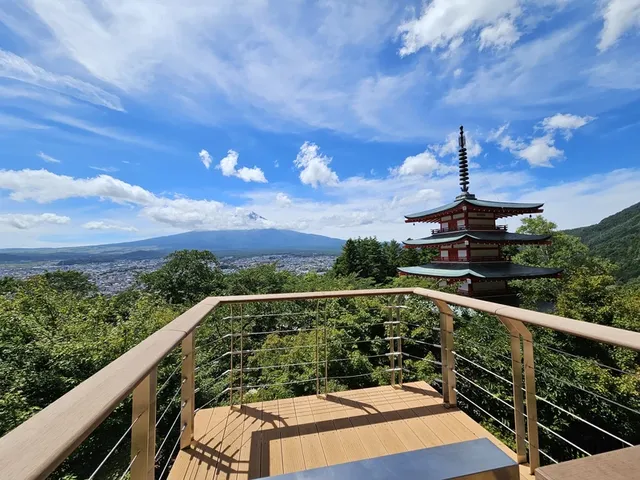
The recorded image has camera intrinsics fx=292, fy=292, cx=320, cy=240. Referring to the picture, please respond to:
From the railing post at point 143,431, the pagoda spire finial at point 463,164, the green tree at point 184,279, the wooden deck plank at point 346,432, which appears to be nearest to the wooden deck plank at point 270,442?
the wooden deck plank at point 346,432

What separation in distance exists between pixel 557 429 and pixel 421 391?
198 inches

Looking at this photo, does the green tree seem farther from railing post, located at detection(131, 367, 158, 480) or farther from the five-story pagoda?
railing post, located at detection(131, 367, 158, 480)

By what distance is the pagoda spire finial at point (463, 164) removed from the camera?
1241 cm

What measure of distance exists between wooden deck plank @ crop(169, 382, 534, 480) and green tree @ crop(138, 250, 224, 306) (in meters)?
19.7

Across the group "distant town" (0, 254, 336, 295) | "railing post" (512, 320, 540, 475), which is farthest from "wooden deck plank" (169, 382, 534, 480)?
"distant town" (0, 254, 336, 295)

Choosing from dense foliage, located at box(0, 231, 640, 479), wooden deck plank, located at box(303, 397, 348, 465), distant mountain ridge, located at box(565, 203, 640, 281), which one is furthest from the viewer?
distant mountain ridge, located at box(565, 203, 640, 281)

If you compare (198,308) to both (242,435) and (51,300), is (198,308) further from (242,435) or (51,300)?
(51,300)

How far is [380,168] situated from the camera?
18.6 meters

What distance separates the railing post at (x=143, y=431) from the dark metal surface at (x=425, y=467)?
718 millimetres

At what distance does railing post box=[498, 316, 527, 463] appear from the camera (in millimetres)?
1505

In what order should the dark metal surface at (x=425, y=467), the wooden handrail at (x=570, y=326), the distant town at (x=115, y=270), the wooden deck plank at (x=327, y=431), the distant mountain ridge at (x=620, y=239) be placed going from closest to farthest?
the dark metal surface at (x=425, y=467) < the wooden handrail at (x=570, y=326) < the wooden deck plank at (x=327, y=431) < the distant town at (x=115, y=270) < the distant mountain ridge at (x=620, y=239)

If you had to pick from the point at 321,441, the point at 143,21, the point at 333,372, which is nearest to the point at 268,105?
the point at 143,21

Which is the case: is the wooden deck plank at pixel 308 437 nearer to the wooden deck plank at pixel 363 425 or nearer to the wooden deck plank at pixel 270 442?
the wooden deck plank at pixel 270 442

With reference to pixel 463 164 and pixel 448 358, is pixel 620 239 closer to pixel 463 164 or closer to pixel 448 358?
pixel 463 164
